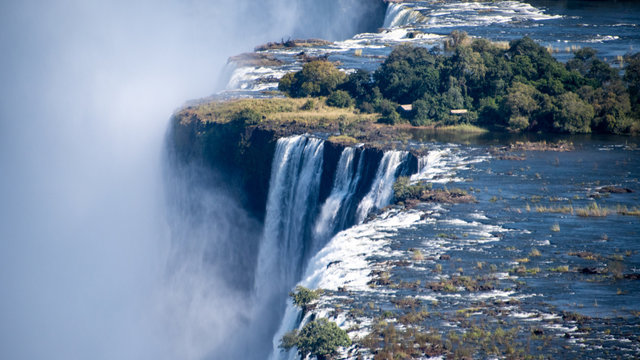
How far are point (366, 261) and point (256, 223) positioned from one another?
25483mm

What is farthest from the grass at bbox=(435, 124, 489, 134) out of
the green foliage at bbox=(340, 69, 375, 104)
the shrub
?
the shrub

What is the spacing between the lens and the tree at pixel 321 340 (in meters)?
26.9

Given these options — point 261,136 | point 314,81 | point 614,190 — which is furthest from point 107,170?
point 614,190

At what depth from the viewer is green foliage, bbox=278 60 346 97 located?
234 feet

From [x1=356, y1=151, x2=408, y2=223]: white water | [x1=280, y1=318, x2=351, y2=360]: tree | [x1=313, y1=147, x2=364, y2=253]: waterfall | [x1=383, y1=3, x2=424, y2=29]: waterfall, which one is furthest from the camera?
[x1=383, y1=3, x2=424, y2=29]: waterfall

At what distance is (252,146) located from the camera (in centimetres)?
5906

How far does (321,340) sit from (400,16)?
325 feet

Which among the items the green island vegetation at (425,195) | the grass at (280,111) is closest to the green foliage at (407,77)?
the grass at (280,111)

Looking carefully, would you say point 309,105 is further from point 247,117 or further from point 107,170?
point 107,170

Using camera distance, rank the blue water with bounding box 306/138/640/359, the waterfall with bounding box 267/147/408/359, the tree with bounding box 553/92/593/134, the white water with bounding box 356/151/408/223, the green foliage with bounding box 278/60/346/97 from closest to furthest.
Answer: the blue water with bounding box 306/138/640/359 < the white water with bounding box 356/151/408/223 < the waterfall with bounding box 267/147/408/359 < the tree with bounding box 553/92/593/134 < the green foliage with bounding box 278/60/346/97

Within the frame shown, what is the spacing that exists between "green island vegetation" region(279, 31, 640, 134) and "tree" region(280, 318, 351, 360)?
34.8 metres

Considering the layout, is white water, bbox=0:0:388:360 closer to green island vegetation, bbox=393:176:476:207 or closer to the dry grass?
green island vegetation, bbox=393:176:476:207

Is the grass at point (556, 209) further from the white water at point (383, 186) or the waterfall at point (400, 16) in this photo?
the waterfall at point (400, 16)

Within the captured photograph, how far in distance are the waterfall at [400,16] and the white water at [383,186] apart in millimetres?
68127
